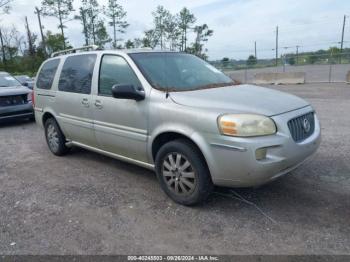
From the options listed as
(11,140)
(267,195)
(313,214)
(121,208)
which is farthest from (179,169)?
(11,140)

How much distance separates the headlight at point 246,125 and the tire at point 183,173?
47 centimetres

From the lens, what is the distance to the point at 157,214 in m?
3.51

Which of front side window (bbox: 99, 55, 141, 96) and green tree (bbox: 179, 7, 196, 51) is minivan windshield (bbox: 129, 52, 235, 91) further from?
green tree (bbox: 179, 7, 196, 51)

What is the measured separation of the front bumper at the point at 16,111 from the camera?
8.73 meters

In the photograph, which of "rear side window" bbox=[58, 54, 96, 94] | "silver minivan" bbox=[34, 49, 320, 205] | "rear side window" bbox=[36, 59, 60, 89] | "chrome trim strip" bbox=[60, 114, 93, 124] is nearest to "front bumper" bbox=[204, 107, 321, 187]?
"silver minivan" bbox=[34, 49, 320, 205]

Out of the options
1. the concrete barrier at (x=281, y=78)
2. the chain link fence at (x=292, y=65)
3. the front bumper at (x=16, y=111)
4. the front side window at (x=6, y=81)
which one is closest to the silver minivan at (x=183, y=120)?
the front bumper at (x=16, y=111)

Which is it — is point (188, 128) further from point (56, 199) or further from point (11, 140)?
point (11, 140)

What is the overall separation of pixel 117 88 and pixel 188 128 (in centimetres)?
97

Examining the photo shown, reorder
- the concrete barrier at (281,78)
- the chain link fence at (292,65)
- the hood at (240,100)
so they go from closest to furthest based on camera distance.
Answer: the hood at (240,100)
the concrete barrier at (281,78)
the chain link fence at (292,65)

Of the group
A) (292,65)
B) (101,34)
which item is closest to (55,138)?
(292,65)

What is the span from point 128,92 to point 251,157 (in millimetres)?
1572

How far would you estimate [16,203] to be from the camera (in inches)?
155

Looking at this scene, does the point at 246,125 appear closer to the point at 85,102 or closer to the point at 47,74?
the point at 85,102

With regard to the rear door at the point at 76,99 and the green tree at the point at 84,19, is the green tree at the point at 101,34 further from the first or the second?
the rear door at the point at 76,99
